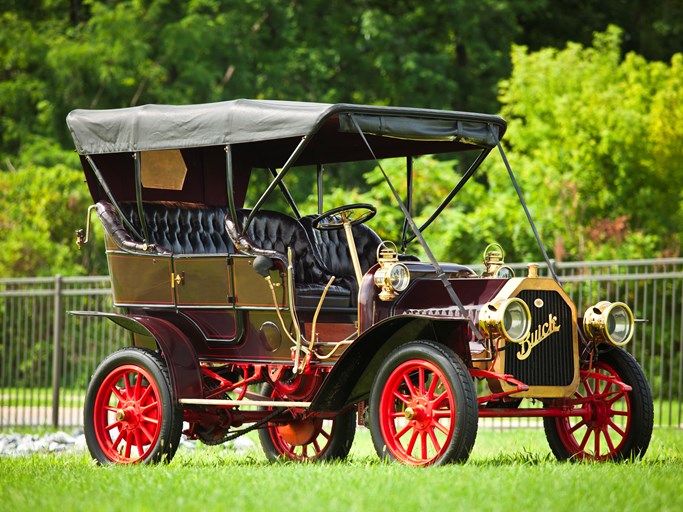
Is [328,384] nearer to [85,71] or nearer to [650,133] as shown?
[650,133]

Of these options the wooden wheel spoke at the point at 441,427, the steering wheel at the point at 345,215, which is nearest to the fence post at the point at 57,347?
the steering wheel at the point at 345,215

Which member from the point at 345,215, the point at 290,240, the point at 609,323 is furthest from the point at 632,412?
the point at 290,240

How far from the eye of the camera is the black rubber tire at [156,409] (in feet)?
27.2

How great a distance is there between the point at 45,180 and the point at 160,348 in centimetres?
1506

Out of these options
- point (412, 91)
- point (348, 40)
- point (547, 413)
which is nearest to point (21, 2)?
point (348, 40)

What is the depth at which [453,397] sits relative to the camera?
7148 millimetres

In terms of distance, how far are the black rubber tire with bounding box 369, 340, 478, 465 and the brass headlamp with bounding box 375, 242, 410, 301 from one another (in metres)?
0.50

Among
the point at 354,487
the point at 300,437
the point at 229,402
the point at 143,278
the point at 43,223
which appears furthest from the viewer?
the point at 43,223

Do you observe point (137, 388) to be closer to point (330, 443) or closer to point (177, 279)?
point (177, 279)

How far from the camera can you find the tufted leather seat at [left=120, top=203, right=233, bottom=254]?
9328mm

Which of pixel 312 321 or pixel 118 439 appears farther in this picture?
pixel 118 439

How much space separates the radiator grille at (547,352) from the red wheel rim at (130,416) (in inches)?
94.7

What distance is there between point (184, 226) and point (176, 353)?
1375mm

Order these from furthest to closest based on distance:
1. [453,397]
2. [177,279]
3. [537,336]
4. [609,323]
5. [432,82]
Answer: [432,82] → [177,279] → [609,323] → [537,336] → [453,397]
